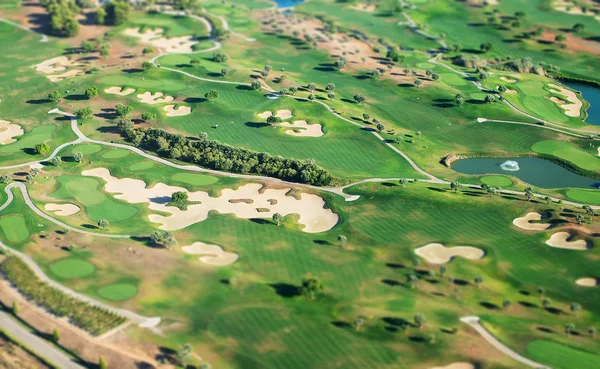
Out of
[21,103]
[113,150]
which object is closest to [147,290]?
[113,150]

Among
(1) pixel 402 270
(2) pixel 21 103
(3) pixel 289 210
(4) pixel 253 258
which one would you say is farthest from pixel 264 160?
(2) pixel 21 103

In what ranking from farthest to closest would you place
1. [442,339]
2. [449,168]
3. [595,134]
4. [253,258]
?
[595,134]
[449,168]
[253,258]
[442,339]

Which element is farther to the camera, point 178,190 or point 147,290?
point 178,190

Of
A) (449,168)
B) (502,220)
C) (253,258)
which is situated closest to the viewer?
(253,258)

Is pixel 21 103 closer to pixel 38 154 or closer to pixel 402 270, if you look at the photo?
pixel 38 154

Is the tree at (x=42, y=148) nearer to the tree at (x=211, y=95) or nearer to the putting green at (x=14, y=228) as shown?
the putting green at (x=14, y=228)

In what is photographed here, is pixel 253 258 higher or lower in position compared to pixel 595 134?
lower

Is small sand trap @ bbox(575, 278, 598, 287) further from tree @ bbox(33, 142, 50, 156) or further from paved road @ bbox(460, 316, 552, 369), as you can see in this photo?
tree @ bbox(33, 142, 50, 156)

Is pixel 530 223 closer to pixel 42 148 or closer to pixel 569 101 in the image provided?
pixel 569 101
